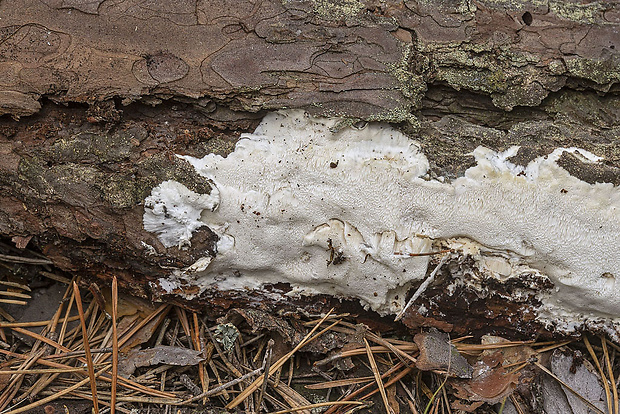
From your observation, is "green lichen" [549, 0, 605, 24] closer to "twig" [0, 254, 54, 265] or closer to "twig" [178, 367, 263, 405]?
"twig" [178, 367, 263, 405]

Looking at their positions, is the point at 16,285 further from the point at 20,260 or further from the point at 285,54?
the point at 285,54

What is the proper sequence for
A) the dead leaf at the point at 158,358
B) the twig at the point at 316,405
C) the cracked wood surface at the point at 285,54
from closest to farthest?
the cracked wood surface at the point at 285,54
the twig at the point at 316,405
the dead leaf at the point at 158,358

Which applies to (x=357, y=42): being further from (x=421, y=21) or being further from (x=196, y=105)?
(x=196, y=105)

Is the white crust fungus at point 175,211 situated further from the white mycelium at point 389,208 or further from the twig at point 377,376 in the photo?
the twig at point 377,376

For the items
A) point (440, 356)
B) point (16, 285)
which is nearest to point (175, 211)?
point (16, 285)

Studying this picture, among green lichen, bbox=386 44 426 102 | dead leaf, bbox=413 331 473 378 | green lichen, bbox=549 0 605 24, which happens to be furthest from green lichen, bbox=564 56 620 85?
dead leaf, bbox=413 331 473 378

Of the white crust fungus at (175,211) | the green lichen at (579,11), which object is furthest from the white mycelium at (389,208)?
the green lichen at (579,11)

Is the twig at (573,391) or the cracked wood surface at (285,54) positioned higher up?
the cracked wood surface at (285,54)
